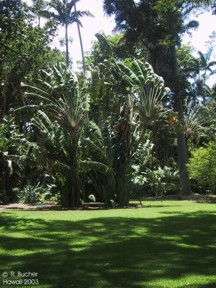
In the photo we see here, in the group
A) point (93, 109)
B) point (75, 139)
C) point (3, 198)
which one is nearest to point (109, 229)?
point (75, 139)

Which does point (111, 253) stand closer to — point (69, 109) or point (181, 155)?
point (69, 109)

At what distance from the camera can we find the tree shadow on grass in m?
5.14

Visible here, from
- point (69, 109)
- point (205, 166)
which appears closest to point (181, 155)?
point (205, 166)

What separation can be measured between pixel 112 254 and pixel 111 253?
9cm

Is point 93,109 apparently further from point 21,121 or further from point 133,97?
point 21,121

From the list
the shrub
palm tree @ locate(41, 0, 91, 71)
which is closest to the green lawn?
the shrub

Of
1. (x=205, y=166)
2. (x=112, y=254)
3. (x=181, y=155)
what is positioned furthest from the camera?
(x=181, y=155)

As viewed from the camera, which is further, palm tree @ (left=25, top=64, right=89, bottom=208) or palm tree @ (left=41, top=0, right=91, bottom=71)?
palm tree @ (left=41, top=0, right=91, bottom=71)

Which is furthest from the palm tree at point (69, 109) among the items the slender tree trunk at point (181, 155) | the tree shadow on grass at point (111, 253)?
the slender tree trunk at point (181, 155)

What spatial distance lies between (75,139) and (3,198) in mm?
6335

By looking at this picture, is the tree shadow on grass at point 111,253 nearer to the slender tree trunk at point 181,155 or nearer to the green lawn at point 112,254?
the green lawn at point 112,254

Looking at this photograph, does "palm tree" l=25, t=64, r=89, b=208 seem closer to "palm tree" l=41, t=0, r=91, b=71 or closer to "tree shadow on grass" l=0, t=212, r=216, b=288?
"tree shadow on grass" l=0, t=212, r=216, b=288

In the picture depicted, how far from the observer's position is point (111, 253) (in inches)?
266

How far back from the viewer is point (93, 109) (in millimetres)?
20688
